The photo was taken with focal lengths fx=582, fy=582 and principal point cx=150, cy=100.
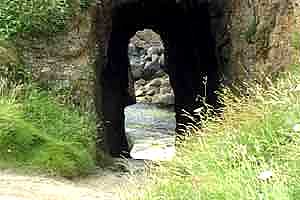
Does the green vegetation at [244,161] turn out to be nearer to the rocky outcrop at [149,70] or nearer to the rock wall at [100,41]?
the rock wall at [100,41]

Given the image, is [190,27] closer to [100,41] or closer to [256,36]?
[100,41]

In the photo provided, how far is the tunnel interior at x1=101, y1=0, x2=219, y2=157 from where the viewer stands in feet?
52.9

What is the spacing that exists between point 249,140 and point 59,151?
4.02 m

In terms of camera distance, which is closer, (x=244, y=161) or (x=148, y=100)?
(x=244, y=161)

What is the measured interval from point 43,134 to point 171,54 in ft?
35.8

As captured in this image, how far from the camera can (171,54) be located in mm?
19328

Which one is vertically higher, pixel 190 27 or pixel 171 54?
pixel 190 27

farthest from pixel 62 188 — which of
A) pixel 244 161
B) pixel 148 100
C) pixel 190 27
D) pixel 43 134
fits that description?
pixel 148 100

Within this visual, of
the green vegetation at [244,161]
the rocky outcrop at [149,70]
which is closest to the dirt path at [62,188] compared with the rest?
the green vegetation at [244,161]

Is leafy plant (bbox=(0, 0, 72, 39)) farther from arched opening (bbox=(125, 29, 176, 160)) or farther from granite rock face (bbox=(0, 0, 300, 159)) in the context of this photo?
arched opening (bbox=(125, 29, 176, 160))

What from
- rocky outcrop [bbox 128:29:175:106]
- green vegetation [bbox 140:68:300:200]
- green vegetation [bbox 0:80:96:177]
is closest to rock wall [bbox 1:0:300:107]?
green vegetation [bbox 0:80:96:177]

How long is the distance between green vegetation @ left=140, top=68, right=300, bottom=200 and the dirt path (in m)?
0.61

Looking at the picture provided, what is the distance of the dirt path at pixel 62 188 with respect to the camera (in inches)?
246

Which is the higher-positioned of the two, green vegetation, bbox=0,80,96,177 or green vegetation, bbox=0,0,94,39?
green vegetation, bbox=0,0,94,39
